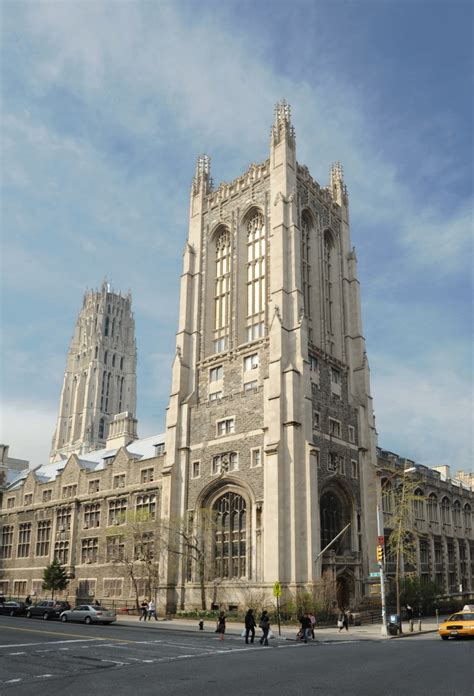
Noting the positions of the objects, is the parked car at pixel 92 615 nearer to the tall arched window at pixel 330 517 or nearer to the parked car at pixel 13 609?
the parked car at pixel 13 609

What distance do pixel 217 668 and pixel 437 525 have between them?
195ft

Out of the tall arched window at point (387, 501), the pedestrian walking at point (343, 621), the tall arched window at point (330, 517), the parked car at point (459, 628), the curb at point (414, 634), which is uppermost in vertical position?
the tall arched window at point (387, 501)

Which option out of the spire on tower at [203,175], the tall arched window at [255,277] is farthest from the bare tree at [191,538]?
the spire on tower at [203,175]

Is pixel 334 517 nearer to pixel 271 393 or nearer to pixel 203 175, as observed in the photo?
pixel 271 393

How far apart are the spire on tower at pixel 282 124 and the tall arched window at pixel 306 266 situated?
821 centimetres

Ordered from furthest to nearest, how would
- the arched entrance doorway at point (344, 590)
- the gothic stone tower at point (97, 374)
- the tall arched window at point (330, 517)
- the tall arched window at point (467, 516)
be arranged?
the gothic stone tower at point (97, 374)
the tall arched window at point (467, 516)
the tall arched window at point (330, 517)
the arched entrance doorway at point (344, 590)

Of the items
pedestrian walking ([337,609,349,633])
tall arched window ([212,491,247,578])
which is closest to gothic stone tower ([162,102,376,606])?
tall arched window ([212,491,247,578])

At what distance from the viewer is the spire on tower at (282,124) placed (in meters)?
61.1

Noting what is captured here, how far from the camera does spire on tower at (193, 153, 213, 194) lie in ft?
225

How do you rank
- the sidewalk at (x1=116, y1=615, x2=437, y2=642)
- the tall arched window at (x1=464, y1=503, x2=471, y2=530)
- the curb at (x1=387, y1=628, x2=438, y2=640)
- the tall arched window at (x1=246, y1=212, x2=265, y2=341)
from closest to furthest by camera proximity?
the sidewalk at (x1=116, y1=615, x2=437, y2=642)
the curb at (x1=387, y1=628, x2=438, y2=640)
the tall arched window at (x1=246, y1=212, x2=265, y2=341)
the tall arched window at (x1=464, y1=503, x2=471, y2=530)

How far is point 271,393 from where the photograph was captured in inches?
1949

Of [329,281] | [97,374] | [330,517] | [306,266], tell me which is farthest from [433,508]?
[97,374]

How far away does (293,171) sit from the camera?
197 ft

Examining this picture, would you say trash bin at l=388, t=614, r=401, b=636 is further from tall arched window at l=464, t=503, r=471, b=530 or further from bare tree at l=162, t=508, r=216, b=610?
tall arched window at l=464, t=503, r=471, b=530
